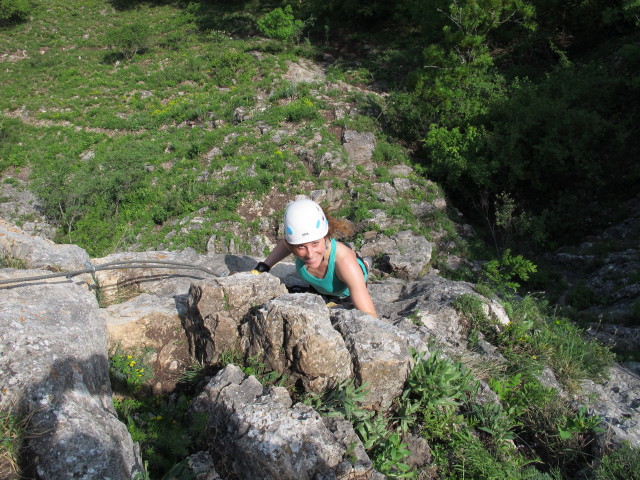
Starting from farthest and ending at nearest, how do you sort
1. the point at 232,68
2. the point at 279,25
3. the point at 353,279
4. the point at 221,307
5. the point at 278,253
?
the point at 279,25
the point at 232,68
the point at 278,253
the point at 353,279
the point at 221,307

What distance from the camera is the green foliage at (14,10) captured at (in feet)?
65.9

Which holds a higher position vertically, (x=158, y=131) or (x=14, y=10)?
(x=158, y=131)

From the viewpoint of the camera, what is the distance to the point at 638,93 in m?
11.5

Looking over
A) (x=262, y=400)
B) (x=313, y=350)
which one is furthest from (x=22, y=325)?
(x=313, y=350)

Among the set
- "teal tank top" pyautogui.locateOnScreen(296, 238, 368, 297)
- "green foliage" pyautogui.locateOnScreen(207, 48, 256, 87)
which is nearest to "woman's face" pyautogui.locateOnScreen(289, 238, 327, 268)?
"teal tank top" pyautogui.locateOnScreen(296, 238, 368, 297)

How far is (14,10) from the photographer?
2028 cm

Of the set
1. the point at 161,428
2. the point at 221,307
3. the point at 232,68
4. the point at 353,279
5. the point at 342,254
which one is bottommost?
the point at 232,68

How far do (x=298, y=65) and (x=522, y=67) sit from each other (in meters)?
8.17

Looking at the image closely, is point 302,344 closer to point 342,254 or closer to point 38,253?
point 342,254

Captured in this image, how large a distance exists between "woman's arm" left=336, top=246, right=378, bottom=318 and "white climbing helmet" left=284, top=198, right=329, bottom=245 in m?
0.27

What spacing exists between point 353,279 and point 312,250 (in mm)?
414

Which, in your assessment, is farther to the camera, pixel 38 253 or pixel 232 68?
pixel 232 68

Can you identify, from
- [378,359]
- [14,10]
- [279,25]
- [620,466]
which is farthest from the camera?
[14,10]

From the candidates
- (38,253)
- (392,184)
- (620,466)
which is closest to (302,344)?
(620,466)
